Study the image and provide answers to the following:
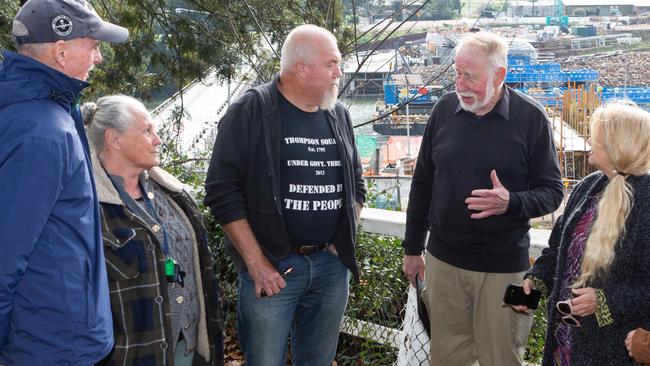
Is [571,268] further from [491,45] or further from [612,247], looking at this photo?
[491,45]

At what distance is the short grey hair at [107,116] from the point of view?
8.80ft

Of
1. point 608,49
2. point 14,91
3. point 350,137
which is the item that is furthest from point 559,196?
point 608,49

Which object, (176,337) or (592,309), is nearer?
(592,309)

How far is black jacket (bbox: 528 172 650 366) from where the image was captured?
2395 mm

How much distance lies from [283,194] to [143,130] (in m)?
0.64

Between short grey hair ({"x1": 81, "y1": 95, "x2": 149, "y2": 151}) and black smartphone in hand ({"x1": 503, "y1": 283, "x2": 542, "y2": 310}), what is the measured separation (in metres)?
1.66

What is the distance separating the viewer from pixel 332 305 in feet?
10.4

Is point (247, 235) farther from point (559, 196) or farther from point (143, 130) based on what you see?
point (559, 196)

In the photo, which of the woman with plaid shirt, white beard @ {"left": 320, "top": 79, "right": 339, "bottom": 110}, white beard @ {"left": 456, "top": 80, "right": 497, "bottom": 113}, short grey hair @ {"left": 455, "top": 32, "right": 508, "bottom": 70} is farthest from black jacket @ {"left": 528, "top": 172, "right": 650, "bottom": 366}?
the woman with plaid shirt

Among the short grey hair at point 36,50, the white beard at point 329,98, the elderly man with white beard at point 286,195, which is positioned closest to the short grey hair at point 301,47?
the elderly man with white beard at point 286,195

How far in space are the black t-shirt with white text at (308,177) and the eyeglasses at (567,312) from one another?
1.02 meters

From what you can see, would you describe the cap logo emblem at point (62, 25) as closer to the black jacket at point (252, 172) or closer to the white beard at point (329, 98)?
the black jacket at point (252, 172)

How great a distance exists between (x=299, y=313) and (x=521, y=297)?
1.02 metres

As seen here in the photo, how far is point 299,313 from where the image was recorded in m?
3.25
